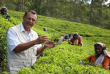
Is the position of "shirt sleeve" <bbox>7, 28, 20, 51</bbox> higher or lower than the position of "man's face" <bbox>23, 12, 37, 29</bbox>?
lower

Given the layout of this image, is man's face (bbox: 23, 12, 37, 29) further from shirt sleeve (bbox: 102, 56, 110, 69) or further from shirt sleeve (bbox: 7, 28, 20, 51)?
shirt sleeve (bbox: 102, 56, 110, 69)

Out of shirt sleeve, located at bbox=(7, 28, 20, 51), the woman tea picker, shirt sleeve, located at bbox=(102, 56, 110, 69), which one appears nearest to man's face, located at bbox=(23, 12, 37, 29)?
shirt sleeve, located at bbox=(7, 28, 20, 51)

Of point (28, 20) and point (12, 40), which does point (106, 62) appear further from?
point (12, 40)

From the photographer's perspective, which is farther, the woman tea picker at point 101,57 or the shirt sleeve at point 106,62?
the woman tea picker at point 101,57

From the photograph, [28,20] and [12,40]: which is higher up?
[28,20]

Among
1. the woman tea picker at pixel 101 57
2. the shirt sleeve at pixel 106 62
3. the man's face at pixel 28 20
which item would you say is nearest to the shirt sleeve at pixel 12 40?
the man's face at pixel 28 20

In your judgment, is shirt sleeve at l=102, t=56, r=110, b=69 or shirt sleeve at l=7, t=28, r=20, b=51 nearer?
shirt sleeve at l=7, t=28, r=20, b=51

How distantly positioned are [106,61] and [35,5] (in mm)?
39421

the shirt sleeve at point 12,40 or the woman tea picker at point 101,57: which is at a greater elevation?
the shirt sleeve at point 12,40

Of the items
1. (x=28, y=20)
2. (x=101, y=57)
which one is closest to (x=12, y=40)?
(x=28, y=20)

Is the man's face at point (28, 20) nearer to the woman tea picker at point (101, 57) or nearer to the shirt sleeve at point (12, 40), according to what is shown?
the shirt sleeve at point (12, 40)

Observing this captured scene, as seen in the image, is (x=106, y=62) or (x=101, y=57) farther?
(x=101, y=57)

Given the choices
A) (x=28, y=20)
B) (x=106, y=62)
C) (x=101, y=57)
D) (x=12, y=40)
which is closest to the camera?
(x=12, y=40)

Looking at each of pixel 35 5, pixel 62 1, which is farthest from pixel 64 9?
pixel 35 5
